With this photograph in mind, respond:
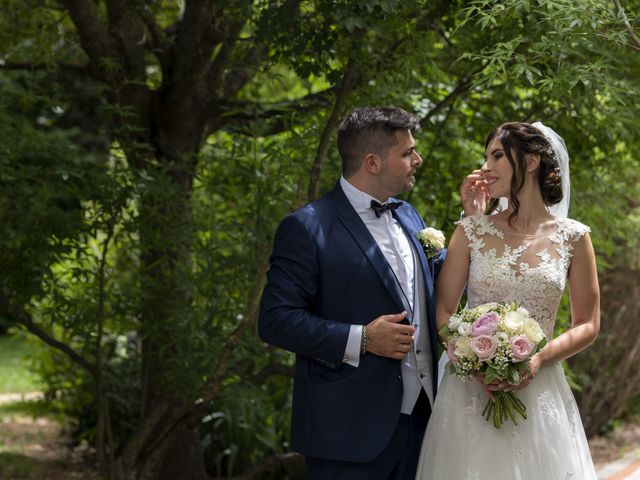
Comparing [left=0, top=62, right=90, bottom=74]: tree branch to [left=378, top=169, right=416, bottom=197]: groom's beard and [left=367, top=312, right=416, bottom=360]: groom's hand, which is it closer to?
[left=378, top=169, right=416, bottom=197]: groom's beard

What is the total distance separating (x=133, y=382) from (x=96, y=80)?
224 cm

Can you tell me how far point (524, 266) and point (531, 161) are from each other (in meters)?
0.37

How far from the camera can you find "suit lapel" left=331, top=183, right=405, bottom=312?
129 inches

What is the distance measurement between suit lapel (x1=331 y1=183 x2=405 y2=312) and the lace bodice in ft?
1.12

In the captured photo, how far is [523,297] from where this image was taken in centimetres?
343

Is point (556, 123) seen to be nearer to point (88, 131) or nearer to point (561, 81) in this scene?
point (561, 81)

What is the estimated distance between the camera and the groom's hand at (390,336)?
123 inches

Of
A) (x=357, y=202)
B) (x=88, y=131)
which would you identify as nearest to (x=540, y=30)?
(x=357, y=202)

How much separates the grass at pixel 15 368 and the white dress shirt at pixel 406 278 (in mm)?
5822

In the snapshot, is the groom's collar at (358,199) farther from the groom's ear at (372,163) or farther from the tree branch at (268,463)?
the tree branch at (268,463)

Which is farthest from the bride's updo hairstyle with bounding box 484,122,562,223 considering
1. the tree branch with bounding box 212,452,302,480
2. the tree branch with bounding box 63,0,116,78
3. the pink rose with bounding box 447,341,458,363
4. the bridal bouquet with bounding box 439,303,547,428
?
the tree branch with bounding box 63,0,116,78

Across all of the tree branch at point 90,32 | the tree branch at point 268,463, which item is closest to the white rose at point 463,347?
the tree branch at point 268,463

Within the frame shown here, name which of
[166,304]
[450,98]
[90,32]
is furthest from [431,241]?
[90,32]

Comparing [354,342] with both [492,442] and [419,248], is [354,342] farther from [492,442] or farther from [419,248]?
[492,442]
